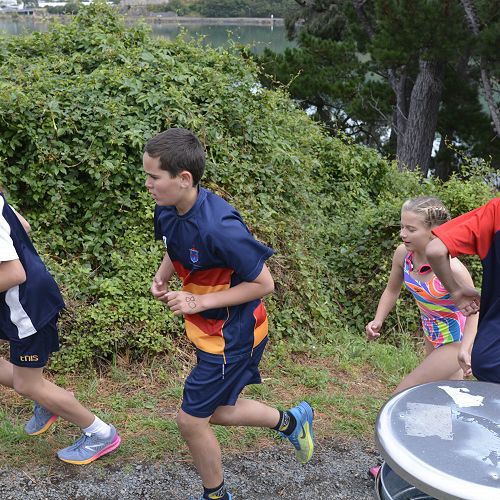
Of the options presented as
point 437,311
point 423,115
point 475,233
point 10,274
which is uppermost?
point 475,233

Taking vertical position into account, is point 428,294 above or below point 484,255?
below

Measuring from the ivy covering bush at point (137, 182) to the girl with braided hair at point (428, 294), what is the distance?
1.60m

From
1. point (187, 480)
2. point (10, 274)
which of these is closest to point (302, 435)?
point (187, 480)

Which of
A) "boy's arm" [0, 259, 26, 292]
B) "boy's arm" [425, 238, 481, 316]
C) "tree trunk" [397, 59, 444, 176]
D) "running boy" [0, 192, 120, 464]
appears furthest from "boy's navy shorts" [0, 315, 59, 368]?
"tree trunk" [397, 59, 444, 176]

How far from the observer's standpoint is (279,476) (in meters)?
3.52

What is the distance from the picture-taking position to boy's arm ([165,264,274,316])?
282 cm

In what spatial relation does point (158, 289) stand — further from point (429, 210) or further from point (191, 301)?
point (429, 210)

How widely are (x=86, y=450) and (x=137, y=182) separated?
2.46 meters

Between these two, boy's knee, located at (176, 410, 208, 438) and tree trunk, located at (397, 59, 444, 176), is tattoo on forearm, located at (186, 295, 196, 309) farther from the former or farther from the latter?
tree trunk, located at (397, 59, 444, 176)

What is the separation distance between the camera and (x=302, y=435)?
343cm

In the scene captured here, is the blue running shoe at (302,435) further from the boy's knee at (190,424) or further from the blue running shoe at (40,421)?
the blue running shoe at (40,421)

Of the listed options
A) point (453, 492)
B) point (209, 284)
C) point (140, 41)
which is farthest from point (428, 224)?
point (140, 41)

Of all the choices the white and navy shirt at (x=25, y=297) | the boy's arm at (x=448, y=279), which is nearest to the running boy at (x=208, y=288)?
the white and navy shirt at (x=25, y=297)

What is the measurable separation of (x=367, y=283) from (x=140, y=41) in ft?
11.2
